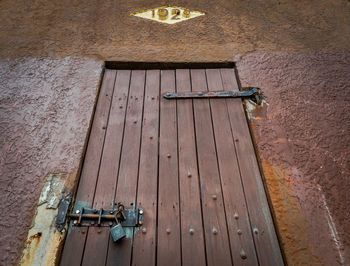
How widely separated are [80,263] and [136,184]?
460 mm

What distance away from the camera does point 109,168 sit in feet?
4.23

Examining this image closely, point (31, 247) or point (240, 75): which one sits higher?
point (240, 75)

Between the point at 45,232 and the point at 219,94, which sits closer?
the point at 45,232

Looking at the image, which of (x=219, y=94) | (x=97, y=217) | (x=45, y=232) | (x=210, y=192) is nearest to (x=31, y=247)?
(x=45, y=232)

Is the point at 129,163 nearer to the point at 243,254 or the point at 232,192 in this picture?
the point at 232,192

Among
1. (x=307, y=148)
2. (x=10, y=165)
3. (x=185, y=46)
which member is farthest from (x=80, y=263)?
(x=185, y=46)

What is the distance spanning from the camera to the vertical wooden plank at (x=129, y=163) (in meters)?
1.04

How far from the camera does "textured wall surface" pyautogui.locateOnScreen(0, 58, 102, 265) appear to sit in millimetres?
1095

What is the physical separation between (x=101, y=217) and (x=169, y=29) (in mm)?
1720

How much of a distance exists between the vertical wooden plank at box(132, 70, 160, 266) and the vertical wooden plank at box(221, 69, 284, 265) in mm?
539

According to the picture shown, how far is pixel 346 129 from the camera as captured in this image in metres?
1.39

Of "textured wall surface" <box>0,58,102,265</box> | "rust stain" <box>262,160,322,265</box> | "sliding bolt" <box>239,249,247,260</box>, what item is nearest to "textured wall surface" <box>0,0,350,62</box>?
"textured wall surface" <box>0,58,102,265</box>

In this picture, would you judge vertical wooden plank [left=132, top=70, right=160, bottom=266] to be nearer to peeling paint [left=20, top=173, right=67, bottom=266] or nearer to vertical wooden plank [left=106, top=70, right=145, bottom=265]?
vertical wooden plank [left=106, top=70, right=145, bottom=265]

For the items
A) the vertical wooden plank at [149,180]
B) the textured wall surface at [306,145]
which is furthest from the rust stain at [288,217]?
the vertical wooden plank at [149,180]
